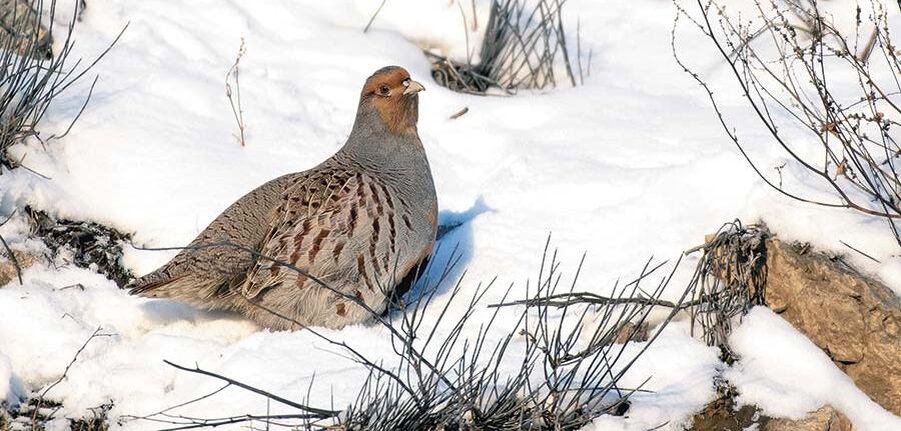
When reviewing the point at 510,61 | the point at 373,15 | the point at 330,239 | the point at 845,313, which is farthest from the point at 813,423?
the point at 373,15

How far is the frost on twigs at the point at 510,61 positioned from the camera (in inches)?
217

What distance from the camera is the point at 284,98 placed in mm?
5191

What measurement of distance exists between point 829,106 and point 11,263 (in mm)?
2763

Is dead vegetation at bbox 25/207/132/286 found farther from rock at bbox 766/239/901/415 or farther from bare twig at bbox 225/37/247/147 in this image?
rock at bbox 766/239/901/415

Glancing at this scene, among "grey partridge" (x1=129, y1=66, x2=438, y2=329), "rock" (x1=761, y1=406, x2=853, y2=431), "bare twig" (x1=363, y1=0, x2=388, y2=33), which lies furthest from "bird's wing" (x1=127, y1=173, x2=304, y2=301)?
"rock" (x1=761, y1=406, x2=853, y2=431)

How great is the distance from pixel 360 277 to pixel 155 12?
2.22 meters

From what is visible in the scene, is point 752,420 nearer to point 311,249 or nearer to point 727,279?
→ point 727,279

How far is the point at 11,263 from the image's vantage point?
400 cm

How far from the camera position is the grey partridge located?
12.9 ft

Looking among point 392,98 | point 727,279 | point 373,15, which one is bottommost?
point 727,279

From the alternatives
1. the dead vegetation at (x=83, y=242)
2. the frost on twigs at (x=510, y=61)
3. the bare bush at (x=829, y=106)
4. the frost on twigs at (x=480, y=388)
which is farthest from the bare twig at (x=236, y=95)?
the bare bush at (x=829, y=106)

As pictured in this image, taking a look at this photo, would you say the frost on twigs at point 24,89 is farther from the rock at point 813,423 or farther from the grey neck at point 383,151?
the rock at point 813,423

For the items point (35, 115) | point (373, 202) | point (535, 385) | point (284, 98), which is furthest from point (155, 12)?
point (535, 385)

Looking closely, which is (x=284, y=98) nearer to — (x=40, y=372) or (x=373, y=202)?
(x=373, y=202)
